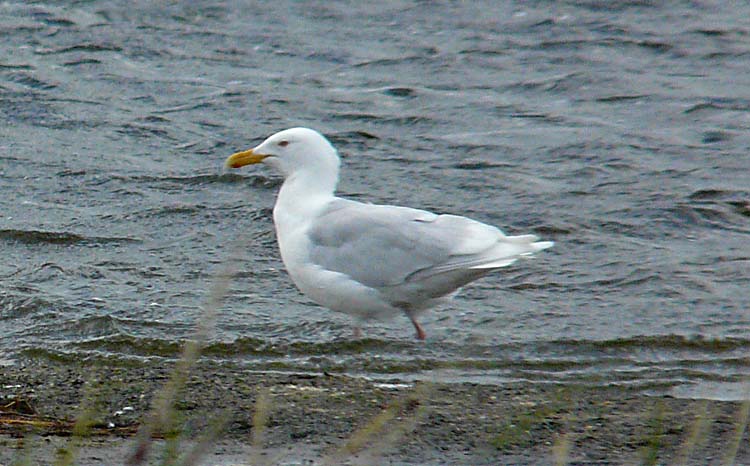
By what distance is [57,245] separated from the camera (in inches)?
322

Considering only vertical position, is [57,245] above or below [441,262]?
below

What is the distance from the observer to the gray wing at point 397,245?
6031 mm

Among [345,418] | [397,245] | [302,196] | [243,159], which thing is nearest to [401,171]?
[243,159]

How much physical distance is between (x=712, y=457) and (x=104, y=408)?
2.31 metres

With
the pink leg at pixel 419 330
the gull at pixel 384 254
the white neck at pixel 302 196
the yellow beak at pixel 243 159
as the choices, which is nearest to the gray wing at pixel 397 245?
the gull at pixel 384 254

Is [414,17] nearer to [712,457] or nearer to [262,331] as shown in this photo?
[262,331]

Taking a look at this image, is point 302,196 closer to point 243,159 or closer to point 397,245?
point 243,159

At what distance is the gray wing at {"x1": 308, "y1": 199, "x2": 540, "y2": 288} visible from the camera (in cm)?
603

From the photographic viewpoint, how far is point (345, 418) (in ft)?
16.4

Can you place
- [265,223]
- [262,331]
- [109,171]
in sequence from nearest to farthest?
[262,331], [265,223], [109,171]

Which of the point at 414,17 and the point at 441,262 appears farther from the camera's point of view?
the point at 414,17

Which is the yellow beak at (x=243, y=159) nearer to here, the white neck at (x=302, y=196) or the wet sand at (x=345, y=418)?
the white neck at (x=302, y=196)

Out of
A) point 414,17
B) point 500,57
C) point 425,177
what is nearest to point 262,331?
point 425,177

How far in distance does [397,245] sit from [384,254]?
76 millimetres
